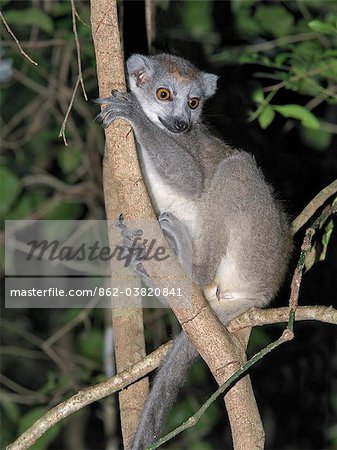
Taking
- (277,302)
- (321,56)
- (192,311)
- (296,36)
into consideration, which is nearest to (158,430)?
(192,311)

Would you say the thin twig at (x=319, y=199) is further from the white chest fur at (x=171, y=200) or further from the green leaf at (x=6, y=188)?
the green leaf at (x=6, y=188)

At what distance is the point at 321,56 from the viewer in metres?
5.00

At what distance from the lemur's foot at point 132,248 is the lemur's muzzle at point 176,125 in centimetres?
79

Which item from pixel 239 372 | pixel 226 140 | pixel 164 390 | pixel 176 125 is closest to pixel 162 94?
pixel 176 125

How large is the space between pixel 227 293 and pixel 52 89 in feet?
10.1

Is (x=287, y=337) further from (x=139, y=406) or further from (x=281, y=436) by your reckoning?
(x=281, y=436)

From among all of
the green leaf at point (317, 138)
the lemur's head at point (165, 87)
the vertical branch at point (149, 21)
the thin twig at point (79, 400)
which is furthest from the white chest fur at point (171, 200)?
the green leaf at point (317, 138)

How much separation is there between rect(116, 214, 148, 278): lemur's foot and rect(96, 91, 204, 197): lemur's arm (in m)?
0.40

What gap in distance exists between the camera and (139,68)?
4.88 meters

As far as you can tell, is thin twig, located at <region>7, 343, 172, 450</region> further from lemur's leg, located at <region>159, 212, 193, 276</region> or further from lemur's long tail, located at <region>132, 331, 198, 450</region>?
lemur's leg, located at <region>159, 212, 193, 276</region>

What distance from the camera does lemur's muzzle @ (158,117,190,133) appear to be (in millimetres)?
4586

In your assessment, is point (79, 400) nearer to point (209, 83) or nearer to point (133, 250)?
point (133, 250)

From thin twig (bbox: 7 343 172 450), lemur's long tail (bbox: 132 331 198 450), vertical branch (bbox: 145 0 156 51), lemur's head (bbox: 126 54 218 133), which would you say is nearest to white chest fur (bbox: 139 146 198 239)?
lemur's head (bbox: 126 54 218 133)

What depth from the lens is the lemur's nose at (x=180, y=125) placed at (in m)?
4.58
